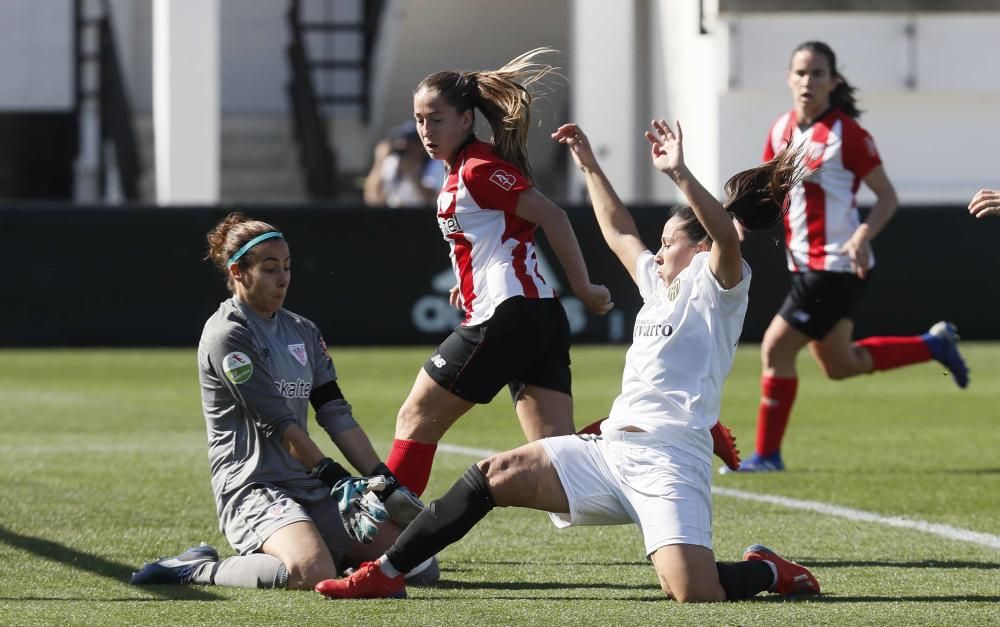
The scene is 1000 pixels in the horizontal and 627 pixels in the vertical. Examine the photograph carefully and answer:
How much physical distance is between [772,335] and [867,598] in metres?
3.79

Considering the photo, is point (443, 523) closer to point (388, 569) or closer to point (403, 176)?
point (388, 569)

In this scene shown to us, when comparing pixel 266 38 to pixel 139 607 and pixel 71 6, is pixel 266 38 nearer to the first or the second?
pixel 71 6

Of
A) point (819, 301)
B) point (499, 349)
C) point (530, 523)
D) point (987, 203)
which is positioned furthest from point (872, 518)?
point (499, 349)

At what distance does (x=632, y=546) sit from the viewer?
22.3 ft

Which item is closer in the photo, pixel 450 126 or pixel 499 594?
pixel 499 594

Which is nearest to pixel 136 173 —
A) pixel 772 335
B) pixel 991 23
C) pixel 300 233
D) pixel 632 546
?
pixel 300 233

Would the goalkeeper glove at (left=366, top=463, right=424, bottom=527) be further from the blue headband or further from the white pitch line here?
the white pitch line

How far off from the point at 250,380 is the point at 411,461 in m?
0.74

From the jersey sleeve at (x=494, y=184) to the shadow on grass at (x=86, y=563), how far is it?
165 centimetres

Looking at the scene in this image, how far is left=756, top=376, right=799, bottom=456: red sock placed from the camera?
902 cm

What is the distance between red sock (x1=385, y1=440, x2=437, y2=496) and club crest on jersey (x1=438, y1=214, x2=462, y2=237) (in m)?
0.76

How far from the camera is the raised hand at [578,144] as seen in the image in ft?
19.4

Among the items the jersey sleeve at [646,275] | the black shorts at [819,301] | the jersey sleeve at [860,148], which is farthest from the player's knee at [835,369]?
the jersey sleeve at [646,275]

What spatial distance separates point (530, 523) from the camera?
24.4 feet
